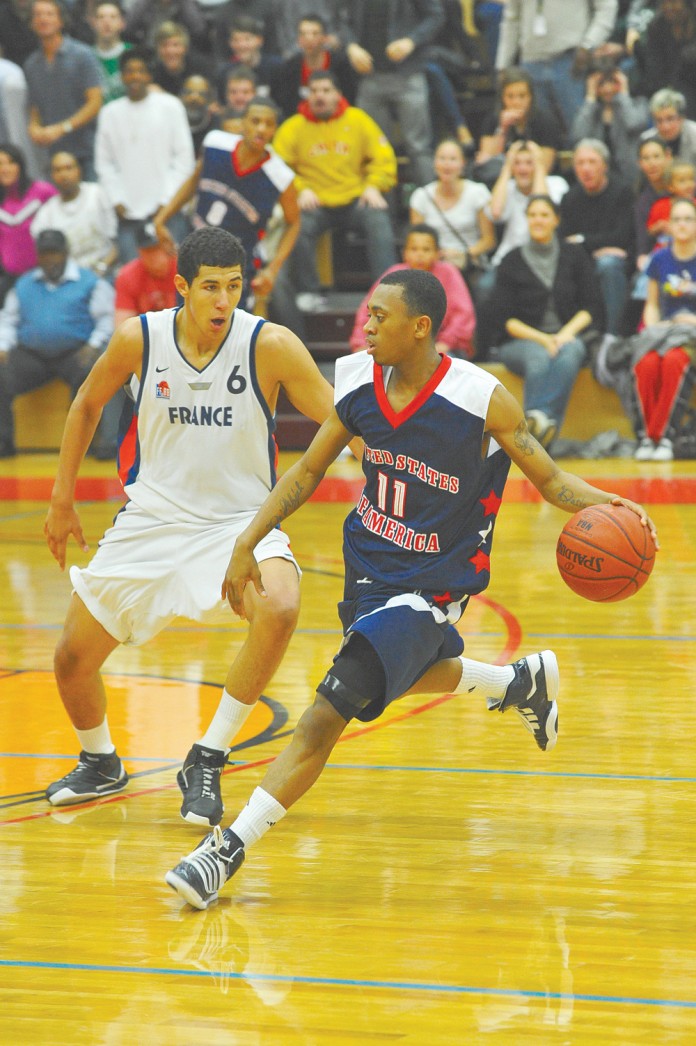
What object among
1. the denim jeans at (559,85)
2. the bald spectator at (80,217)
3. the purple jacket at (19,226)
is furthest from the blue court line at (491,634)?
the denim jeans at (559,85)

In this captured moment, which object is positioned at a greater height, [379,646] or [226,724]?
[379,646]

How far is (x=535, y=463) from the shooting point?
3928mm

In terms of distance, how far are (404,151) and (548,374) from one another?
3.01m

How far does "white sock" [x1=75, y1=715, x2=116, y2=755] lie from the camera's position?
445 centimetres

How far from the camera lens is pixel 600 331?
11391mm

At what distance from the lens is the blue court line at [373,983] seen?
2977 millimetres

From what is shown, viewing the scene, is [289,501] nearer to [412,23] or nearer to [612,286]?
[612,286]

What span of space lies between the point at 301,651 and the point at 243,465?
6.27ft

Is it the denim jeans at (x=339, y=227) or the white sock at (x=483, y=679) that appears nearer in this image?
the white sock at (x=483, y=679)

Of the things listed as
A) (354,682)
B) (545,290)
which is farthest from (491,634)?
(545,290)

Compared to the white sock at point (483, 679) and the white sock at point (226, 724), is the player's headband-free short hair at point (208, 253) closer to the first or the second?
the white sock at point (226, 724)

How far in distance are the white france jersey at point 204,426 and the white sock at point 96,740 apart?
62cm

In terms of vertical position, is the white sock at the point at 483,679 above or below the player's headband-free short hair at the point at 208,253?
below

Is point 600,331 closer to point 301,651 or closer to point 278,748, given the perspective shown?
point 301,651
